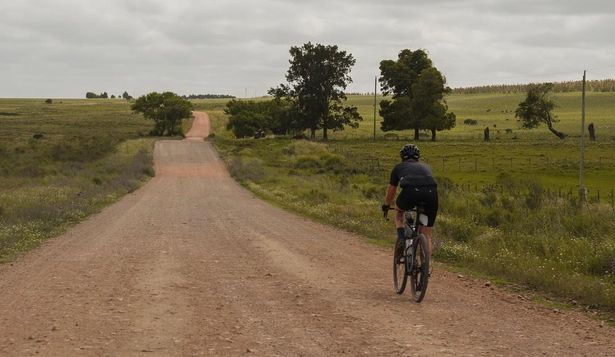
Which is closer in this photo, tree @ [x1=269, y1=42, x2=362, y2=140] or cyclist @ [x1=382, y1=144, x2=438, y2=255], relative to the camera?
cyclist @ [x1=382, y1=144, x2=438, y2=255]

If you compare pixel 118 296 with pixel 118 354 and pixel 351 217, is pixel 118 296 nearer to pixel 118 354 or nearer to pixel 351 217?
pixel 118 354

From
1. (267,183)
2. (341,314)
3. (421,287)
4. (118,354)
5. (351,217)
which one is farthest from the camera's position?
(267,183)

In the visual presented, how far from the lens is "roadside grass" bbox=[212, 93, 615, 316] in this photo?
11.8 metres

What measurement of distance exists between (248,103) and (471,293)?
9799 centimetres

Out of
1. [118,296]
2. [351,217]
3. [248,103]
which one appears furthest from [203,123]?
[118,296]

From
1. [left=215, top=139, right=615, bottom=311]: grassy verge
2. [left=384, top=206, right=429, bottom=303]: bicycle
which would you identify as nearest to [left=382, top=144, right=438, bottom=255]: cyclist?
[left=384, top=206, right=429, bottom=303]: bicycle

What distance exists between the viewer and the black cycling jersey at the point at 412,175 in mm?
8953

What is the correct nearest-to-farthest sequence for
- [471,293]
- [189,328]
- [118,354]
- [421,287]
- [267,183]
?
[118,354], [189,328], [421,287], [471,293], [267,183]

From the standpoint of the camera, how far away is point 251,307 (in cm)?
→ 877

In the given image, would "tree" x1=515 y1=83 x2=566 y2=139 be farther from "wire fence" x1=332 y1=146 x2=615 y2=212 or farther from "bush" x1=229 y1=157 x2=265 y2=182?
"bush" x1=229 y1=157 x2=265 y2=182

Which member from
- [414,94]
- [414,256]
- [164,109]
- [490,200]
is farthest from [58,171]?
[414,94]

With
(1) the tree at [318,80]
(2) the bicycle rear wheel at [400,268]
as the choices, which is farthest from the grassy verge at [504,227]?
(1) the tree at [318,80]

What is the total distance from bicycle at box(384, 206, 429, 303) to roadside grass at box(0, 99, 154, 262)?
26.5ft

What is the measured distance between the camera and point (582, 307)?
912 centimetres
